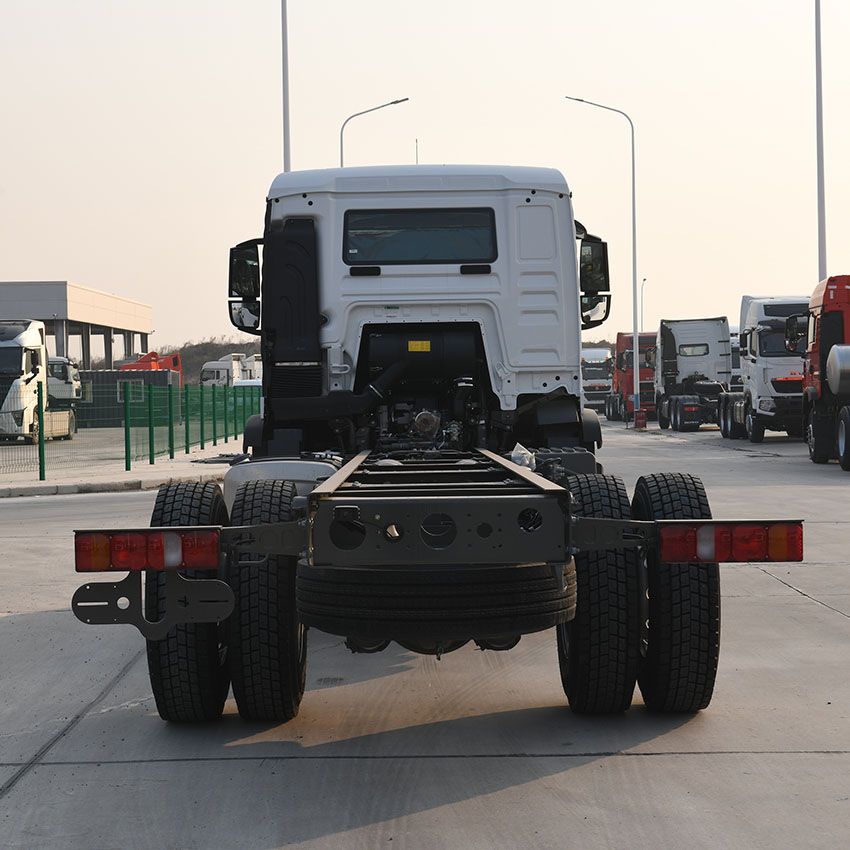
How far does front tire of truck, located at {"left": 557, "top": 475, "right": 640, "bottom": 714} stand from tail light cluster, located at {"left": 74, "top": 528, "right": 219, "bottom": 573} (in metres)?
1.54

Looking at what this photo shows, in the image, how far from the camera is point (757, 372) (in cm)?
3075

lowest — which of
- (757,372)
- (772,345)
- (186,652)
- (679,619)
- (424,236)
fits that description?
(186,652)

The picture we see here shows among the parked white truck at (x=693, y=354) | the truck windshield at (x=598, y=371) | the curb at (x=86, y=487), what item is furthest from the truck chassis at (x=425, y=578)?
the truck windshield at (x=598, y=371)

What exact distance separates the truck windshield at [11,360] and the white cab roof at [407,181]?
27.1 metres

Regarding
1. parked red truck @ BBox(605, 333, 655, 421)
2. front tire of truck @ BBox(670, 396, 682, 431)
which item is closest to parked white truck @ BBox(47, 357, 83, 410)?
front tire of truck @ BBox(670, 396, 682, 431)

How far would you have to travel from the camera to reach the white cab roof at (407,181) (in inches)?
366

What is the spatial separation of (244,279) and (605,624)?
5.21 metres

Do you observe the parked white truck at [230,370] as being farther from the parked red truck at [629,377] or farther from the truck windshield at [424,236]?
the truck windshield at [424,236]

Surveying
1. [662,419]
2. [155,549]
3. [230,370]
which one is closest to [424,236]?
[155,549]

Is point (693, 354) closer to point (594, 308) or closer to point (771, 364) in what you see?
point (771, 364)

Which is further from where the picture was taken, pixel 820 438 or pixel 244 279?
pixel 820 438

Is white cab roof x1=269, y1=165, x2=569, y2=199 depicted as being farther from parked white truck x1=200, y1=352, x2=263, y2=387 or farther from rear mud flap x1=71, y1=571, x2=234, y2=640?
parked white truck x1=200, y1=352, x2=263, y2=387

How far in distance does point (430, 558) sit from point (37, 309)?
2770 inches

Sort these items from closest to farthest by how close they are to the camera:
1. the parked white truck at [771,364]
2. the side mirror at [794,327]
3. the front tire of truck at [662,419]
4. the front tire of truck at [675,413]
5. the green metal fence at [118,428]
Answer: the side mirror at [794,327]
the green metal fence at [118,428]
the parked white truck at [771,364]
the front tire of truck at [675,413]
the front tire of truck at [662,419]
